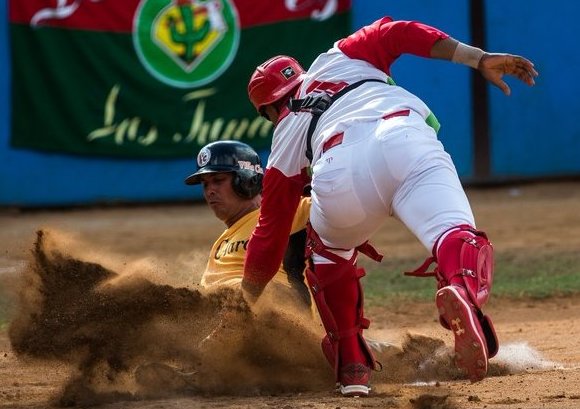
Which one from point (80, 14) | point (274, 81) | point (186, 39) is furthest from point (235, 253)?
point (80, 14)

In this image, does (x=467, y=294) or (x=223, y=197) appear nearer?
(x=467, y=294)

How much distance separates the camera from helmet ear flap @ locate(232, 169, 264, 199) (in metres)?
6.21

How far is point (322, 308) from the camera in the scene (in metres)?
5.29

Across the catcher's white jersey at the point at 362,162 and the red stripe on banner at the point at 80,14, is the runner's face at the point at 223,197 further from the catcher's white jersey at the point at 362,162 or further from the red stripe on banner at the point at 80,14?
the red stripe on banner at the point at 80,14

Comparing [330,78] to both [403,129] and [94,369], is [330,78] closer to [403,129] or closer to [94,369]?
[403,129]

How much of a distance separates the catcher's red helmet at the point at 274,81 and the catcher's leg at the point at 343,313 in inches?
26.7

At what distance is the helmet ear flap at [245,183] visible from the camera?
6.21m

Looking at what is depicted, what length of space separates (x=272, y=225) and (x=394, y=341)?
1.77 meters

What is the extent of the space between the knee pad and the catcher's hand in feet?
2.33

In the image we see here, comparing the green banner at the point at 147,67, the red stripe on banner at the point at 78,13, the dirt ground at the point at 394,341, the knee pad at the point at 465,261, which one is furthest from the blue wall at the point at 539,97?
the knee pad at the point at 465,261

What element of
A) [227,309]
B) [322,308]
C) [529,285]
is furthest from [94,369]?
[529,285]

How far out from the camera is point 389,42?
505 centimetres

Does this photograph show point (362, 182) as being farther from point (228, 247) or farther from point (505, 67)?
point (228, 247)

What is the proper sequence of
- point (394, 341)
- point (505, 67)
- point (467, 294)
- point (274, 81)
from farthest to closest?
point (394, 341) < point (274, 81) < point (505, 67) < point (467, 294)
